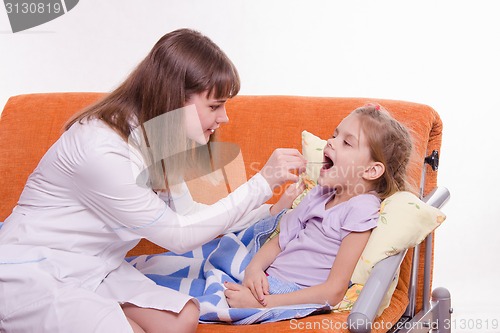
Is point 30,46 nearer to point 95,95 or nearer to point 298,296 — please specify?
point 95,95

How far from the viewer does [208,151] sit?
1.97 metres

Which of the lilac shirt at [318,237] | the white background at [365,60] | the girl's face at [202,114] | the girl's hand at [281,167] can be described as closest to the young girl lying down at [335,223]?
the lilac shirt at [318,237]

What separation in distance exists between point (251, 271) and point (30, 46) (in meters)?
1.52

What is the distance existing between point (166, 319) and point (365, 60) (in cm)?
141

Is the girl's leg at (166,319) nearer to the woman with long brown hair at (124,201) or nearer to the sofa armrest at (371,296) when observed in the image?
the woman with long brown hair at (124,201)

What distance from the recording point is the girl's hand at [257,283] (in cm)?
174

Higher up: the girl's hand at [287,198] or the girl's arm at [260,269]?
the girl's hand at [287,198]

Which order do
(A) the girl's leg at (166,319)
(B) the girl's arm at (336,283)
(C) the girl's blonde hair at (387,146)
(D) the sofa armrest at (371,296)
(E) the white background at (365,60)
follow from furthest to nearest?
(E) the white background at (365,60), (C) the girl's blonde hair at (387,146), (B) the girl's arm at (336,283), (A) the girl's leg at (166,319), (D) the sofa armrest at (371,296)

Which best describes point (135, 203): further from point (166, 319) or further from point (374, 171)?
point (374, 171)

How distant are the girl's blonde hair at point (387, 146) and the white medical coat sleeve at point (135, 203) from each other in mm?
281

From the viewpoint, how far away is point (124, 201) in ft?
5.35

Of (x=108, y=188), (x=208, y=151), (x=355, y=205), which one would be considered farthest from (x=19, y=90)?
(x=355, y=205)

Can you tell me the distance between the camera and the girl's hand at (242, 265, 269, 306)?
Answer: 5.71 feet

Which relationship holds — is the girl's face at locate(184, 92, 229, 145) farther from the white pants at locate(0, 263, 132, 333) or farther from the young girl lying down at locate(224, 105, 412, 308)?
the white pants at locate(0, 263, 132, 333)
